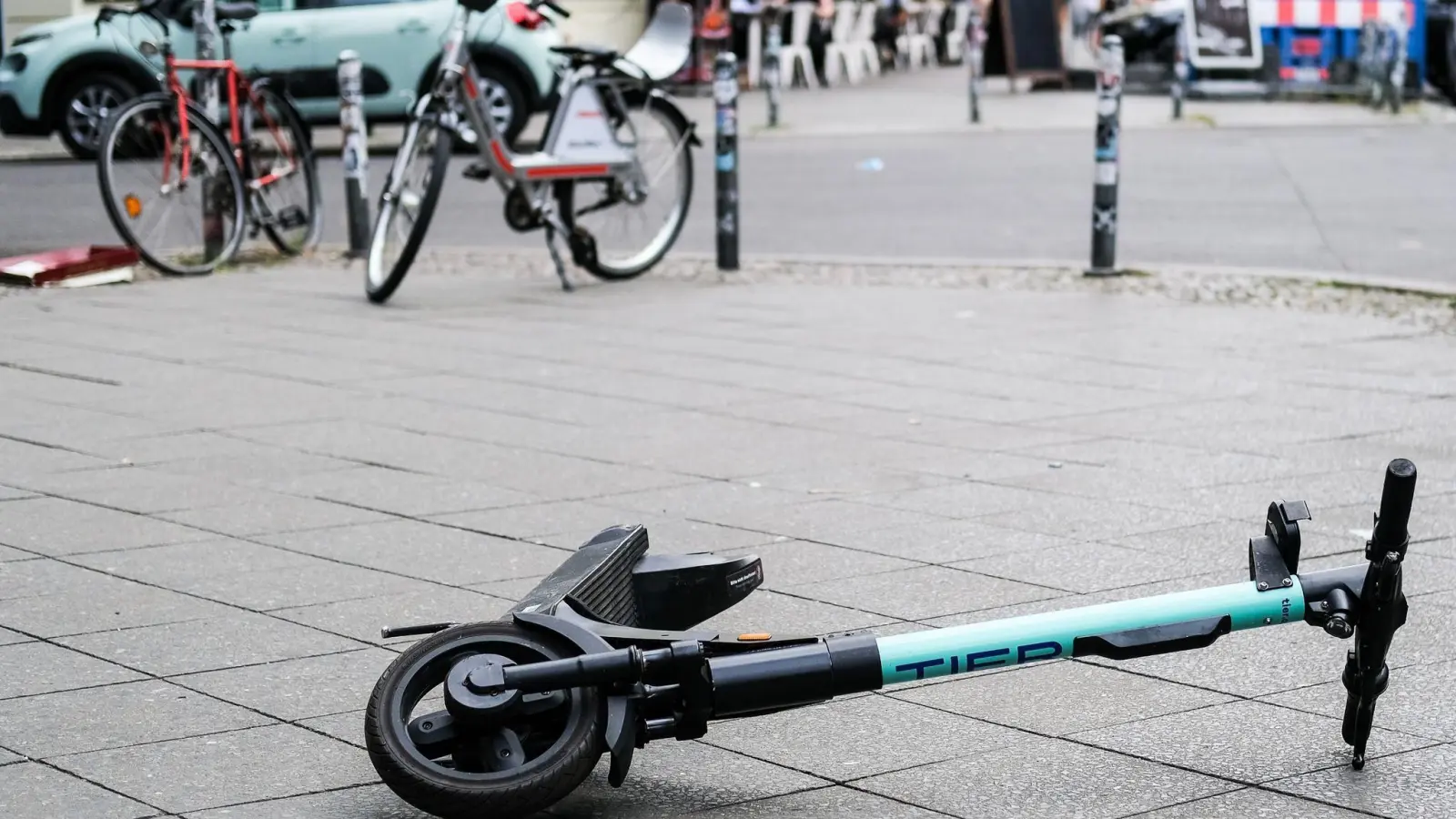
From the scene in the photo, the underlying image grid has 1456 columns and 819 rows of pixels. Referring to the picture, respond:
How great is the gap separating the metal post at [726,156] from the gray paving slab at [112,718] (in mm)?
6314

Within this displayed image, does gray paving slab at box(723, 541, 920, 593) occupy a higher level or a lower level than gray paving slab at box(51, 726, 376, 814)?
lower

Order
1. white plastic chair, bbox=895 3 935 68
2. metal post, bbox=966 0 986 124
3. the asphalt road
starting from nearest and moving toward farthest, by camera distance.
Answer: the asphalt road
metal post, bbox=966 0 986 124
white plastic chair, bbox=895 3 935 68

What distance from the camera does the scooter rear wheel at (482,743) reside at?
112 inches

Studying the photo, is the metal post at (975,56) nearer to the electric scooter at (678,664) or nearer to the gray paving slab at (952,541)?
the gray paving slab at (952,541)

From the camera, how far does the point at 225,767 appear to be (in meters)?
3.23

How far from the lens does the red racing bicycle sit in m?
9.30

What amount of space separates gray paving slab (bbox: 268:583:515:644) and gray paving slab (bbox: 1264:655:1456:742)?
1649mm

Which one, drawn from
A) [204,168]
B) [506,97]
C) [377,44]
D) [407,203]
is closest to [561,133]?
[407,203]

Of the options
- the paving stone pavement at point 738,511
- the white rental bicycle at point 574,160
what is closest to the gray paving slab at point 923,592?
the paving stone pavement at point 738,511

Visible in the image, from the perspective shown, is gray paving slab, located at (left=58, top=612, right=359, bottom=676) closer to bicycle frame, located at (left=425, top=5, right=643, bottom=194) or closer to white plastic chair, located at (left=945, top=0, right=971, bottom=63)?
bicycle frame, located at (left=425, top=5, right=643, bottom=194)

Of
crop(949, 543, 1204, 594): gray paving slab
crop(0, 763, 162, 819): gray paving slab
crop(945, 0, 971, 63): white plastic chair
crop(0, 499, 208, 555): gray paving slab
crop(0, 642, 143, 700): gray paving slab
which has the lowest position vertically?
crop(949, 543, 1204, 594): gray paving slab

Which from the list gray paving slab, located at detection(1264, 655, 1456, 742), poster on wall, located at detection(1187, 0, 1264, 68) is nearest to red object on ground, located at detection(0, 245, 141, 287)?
gray paving slab, located at detection(1264, 655, 1456, 742)

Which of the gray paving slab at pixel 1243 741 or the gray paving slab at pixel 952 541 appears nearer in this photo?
the gray paving slab at pixel 1243 741

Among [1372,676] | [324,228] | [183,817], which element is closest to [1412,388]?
[1372,676]
